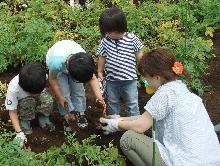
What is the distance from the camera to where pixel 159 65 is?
3.63 meters

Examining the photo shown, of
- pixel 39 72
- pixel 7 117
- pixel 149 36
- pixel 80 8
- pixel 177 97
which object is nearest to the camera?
pixel 177 97

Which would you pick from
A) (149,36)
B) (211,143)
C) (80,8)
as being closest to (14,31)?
(80,8)

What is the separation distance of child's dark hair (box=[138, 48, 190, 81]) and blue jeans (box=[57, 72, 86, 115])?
100cm

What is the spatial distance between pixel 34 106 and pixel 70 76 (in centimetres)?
44

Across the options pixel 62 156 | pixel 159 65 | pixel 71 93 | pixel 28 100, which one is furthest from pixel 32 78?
pixel 159 65

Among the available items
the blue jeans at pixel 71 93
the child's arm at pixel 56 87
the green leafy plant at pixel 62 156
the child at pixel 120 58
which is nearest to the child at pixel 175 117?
the green leafy plant at pixel 62 156

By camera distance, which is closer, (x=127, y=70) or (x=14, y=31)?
(x=127, y=70)

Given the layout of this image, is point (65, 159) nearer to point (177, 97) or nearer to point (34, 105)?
point (34, 105)

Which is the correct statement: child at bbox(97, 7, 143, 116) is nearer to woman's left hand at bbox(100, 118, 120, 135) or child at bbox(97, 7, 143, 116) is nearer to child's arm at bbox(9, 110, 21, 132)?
woman's left hand at bbox(100, 118, 120, 135)

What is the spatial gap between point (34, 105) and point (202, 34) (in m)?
2.84

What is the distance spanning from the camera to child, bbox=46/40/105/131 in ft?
12.9

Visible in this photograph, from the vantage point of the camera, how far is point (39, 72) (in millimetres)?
3971

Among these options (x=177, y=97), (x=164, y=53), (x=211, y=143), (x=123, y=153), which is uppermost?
(x=164, y=53)

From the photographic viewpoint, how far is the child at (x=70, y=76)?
394 centimetres
